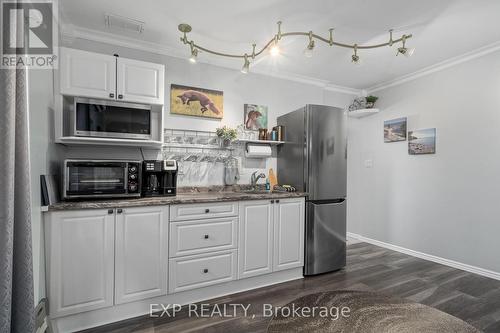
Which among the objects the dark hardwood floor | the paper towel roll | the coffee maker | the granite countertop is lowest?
the dark hardwood floor

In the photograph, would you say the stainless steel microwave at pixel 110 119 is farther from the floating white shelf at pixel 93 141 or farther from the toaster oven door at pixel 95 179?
the toaster oven door at pixel 95 179

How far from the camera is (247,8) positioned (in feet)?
6.88

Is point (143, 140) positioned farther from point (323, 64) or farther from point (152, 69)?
point (323, 64)

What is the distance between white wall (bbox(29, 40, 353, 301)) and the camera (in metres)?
1.66

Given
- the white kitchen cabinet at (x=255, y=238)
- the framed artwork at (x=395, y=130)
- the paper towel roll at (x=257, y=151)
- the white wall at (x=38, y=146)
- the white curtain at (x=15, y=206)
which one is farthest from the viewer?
the framed artwork at (x=395, y=130)

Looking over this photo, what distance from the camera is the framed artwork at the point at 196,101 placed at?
2828mm

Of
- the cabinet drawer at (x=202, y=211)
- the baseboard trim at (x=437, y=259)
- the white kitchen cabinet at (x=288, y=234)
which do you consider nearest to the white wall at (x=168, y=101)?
the white kitchen cabinet at (x=288, y=234)

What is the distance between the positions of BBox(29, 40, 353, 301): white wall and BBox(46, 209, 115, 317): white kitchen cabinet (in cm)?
8

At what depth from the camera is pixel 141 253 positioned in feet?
6.56

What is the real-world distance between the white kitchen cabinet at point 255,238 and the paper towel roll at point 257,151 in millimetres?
786

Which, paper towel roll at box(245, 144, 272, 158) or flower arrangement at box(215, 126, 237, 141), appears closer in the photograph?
flower arrangement at box(215, 126, 237, 141)

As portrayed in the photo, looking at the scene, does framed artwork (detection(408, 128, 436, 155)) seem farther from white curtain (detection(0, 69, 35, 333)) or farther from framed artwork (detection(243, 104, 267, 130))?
white curtain (detection(0, 69, 35, 333))

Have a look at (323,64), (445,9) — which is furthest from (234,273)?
(445,9)

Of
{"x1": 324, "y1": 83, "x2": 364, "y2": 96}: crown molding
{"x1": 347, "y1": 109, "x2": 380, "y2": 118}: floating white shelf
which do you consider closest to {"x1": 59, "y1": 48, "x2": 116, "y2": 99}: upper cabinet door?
{"x1": 324, "y1": 83, "x2": 364, "y2": 96}: crown molding
